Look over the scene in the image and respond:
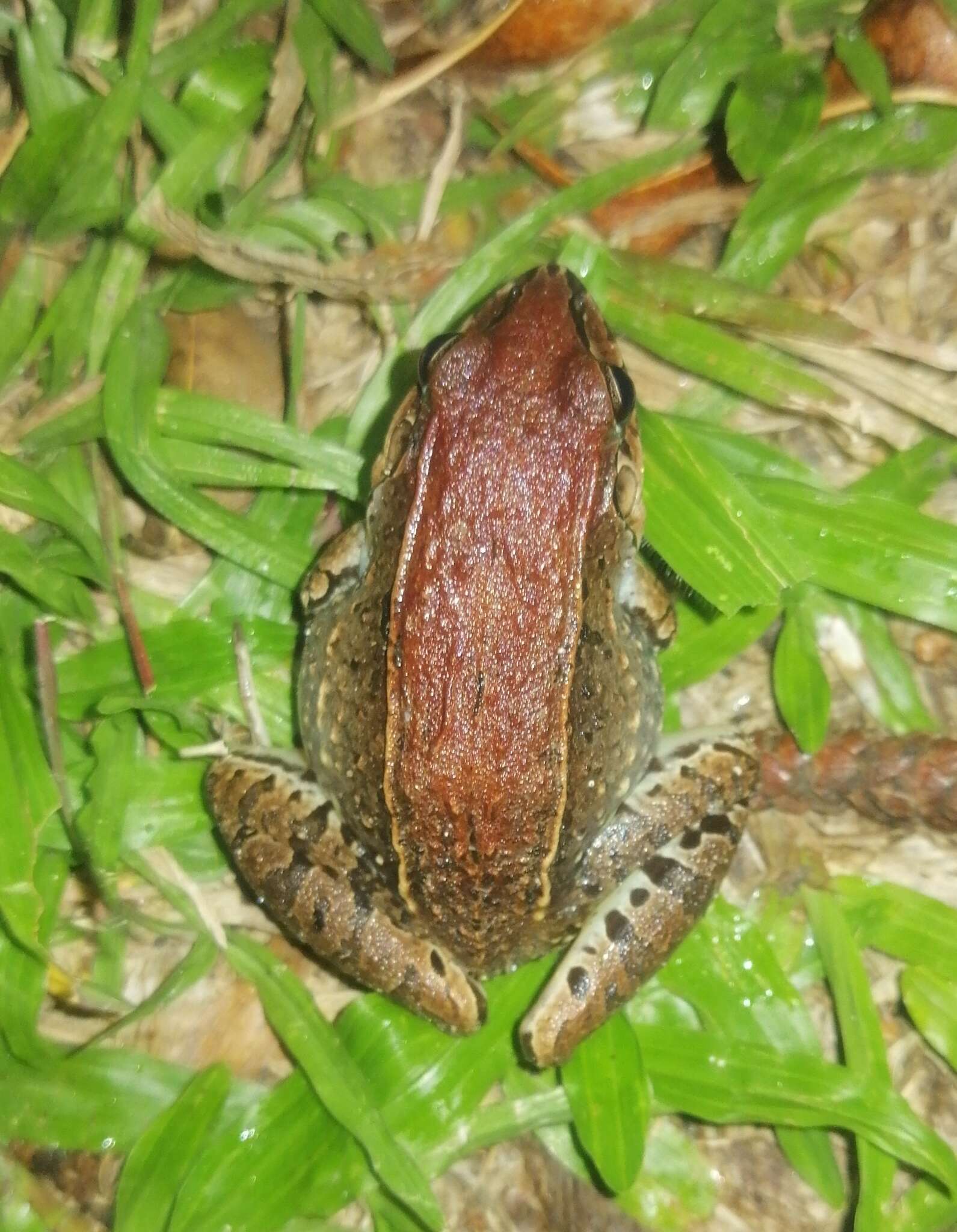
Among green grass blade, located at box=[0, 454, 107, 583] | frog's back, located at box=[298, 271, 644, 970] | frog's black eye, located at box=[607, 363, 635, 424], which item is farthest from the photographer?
green grass blade, located at box=[0, 454, 107, 583]

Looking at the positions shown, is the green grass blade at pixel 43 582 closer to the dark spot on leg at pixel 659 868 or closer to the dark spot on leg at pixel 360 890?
the dark spot on leg at pixel 360 890

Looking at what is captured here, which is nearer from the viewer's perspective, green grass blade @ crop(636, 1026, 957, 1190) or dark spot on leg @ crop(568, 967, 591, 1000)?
dark spot on leg @ crop(568, 967, 591, 1000)

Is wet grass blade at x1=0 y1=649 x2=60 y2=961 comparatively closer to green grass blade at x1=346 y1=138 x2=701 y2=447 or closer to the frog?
the frog

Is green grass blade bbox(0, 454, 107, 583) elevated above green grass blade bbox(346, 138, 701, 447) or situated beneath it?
situated beneath

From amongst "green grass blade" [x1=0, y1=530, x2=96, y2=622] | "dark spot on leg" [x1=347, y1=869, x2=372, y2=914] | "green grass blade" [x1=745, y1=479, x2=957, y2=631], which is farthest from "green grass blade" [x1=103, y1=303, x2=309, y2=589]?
"green grass blade" [x1=745, y1=479, x2=957, y2=631]

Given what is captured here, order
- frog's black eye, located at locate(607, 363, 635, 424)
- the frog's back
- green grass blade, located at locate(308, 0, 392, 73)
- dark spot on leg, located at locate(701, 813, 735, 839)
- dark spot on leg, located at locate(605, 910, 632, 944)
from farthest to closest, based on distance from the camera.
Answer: green grass blade, located at locate(308, 0, 392, 73)
dark spot on leg, located at locate(701, 813, 735, 839)
dark spot on leg, located at locate(605, 910, 632, 944)
frog's black eye, located at locate(607, 363, 635, 424)
the frog's back

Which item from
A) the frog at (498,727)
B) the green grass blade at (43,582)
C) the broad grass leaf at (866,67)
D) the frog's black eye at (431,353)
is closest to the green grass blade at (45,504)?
the green grass blade at (43,582)

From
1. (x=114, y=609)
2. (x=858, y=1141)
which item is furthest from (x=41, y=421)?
(x=858, y=1141)
